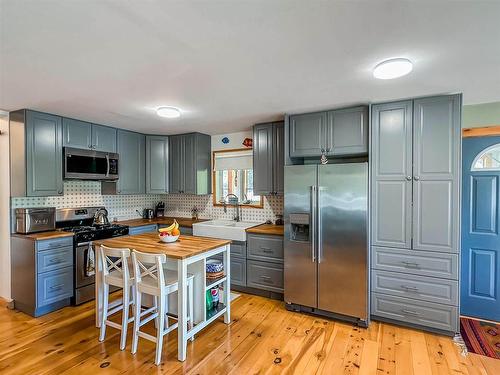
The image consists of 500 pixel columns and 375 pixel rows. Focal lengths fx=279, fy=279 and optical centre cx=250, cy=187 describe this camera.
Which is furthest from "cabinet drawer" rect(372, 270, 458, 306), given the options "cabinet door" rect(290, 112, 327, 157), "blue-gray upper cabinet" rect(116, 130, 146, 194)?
"blue-gray upper cabinet" rect(116, 130, 146, 194)

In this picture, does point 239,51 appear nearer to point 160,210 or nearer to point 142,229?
point 142,229

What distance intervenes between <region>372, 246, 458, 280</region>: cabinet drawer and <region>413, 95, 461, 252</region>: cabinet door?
0.26 ft

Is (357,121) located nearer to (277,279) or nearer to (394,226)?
(394,226)

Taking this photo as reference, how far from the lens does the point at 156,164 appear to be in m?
4.63

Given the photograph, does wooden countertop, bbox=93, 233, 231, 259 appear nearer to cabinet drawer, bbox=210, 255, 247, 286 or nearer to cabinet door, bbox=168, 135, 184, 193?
cabinet drawer, bbox=210, 255, 247, 286

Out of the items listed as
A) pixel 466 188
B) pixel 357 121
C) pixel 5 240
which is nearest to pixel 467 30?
pixel 357 121

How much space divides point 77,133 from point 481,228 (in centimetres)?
489

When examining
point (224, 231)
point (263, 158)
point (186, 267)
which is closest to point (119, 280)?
point (186, 267)

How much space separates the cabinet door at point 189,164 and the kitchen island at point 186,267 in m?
1.54

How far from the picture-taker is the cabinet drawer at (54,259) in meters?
3.03

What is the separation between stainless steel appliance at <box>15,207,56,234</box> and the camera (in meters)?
3.16

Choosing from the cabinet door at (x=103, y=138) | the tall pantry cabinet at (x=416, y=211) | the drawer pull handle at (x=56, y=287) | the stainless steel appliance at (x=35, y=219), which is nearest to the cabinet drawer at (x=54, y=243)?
the stainless steel appliance at (x=35, y=219)

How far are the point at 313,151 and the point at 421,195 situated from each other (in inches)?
46.2

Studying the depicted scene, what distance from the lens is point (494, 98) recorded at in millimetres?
2734
